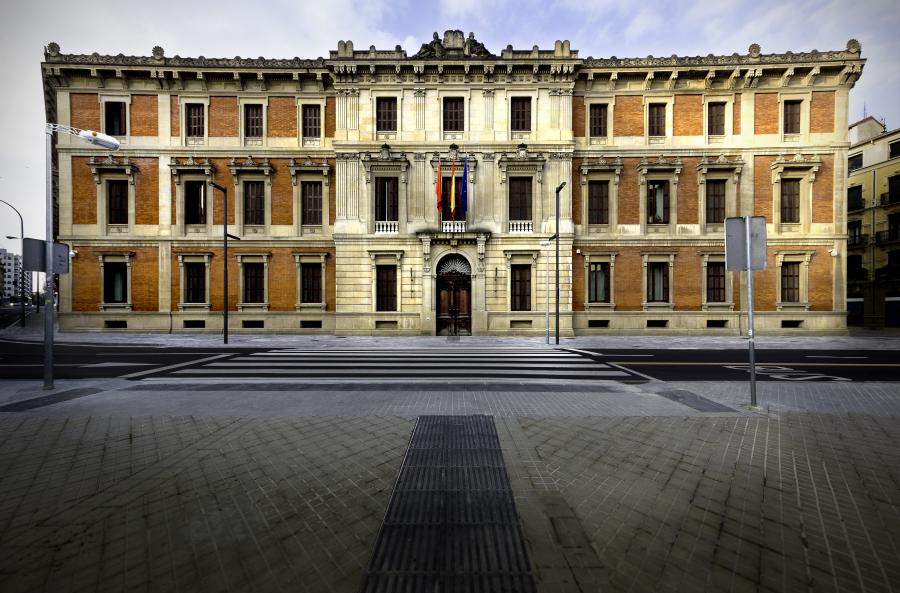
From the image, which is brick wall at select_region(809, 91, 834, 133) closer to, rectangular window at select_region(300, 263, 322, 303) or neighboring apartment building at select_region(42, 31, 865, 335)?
neighboring apartment building at select_region(42, 31, 865, 335)

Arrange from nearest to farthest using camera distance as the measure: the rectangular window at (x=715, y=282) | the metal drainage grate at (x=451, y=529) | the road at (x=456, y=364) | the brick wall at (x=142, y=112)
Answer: the metal drainage grate at (x=451, y=529) → the road at (x=456, y=364) → the rectangular window at (x=715, y=282) → the brick wall at (x=142, y=112)

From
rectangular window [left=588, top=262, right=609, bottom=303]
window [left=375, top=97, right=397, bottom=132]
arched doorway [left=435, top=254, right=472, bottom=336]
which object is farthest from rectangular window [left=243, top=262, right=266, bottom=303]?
rectangular window [left=588, top=262, right=609, bottom=303]

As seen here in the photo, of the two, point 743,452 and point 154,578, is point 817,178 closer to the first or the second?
point 743,452

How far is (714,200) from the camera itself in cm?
2077

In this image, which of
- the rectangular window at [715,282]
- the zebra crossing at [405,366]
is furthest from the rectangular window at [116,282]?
the rectangular window at [715,282]

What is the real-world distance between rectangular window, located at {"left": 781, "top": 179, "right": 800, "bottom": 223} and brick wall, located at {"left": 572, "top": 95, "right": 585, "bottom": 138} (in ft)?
38.8

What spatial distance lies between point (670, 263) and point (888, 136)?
1016 inches

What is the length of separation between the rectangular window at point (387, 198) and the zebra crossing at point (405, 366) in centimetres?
953

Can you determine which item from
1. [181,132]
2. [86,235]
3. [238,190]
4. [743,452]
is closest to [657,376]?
[743,452]

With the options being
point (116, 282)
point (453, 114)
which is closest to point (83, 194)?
point (116, 282)

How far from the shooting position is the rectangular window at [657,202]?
A: 20812 millimetres

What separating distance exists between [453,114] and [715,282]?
17548 millimetres

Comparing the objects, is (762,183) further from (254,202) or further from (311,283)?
(254,202)

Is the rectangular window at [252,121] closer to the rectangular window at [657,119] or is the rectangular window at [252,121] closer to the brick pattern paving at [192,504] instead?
the brick pattern paving at [192,504]
